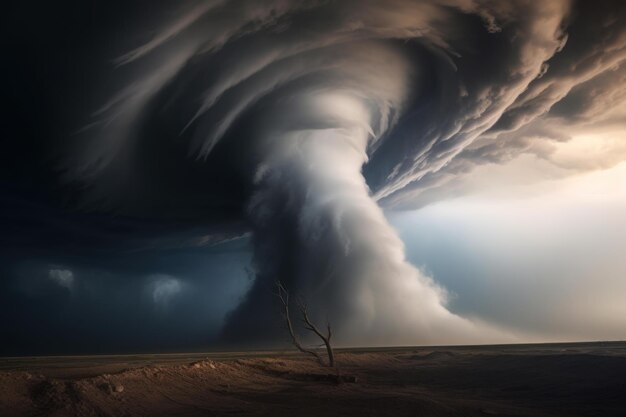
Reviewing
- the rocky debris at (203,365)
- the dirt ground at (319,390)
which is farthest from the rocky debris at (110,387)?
the rocky debris at (203,365)

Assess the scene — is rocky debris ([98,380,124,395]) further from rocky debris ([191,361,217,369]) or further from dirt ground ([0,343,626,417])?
rocky debris ([191,361,217,369])

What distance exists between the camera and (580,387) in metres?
28.9

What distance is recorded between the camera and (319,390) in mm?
30406

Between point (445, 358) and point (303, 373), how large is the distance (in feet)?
86.0

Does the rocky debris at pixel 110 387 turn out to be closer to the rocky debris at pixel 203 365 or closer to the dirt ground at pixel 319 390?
the dirt ground at pixel 319 390

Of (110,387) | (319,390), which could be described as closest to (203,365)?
(319,390)

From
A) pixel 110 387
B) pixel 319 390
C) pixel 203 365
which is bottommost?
pixel 319 390

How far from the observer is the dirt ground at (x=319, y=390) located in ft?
71.2

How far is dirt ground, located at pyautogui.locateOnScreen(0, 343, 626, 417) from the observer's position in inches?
854

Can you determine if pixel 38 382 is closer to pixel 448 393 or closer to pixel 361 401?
pixel 361 401

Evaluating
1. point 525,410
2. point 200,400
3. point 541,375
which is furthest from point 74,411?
point 541,375

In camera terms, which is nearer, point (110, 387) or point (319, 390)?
point (110, 387)

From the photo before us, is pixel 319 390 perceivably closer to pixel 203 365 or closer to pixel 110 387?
pixel 203 365

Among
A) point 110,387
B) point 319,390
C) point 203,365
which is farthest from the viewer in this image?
point 203,365
